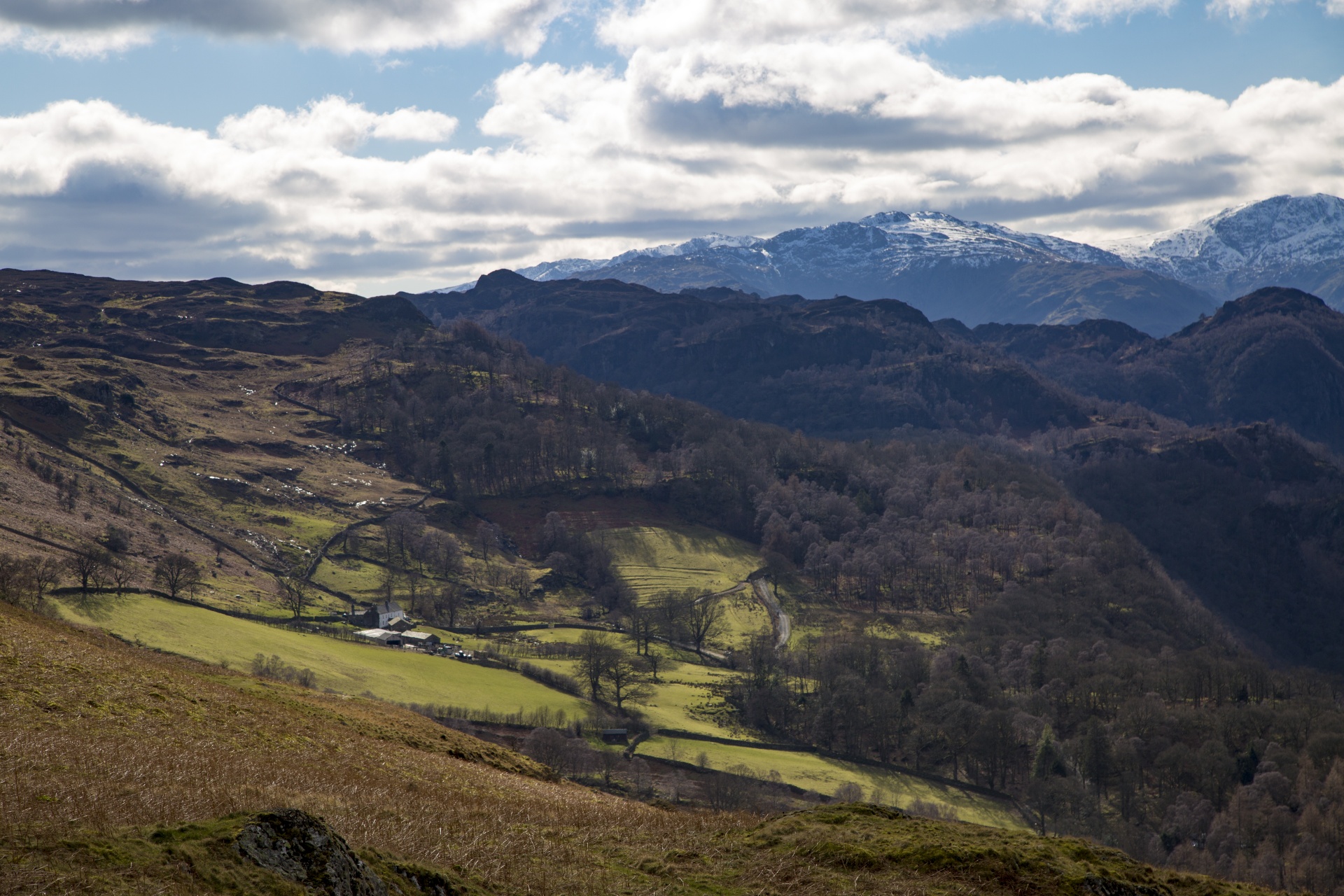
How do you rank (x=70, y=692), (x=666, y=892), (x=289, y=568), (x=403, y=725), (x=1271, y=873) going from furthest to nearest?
1. (x=289, y=568)
2. (x=1271, y=873)
3. (x=403, y=725)
4. (x=70, y=692)
5. (x=666, y=892)

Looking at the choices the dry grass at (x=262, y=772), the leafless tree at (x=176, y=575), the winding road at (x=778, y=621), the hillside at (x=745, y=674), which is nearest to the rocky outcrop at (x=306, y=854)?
the dry grass at (x=262, y=772)

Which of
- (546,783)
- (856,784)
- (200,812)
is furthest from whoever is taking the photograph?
(856,784)

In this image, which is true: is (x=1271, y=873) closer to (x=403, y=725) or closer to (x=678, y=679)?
A: (x=678, y=679)

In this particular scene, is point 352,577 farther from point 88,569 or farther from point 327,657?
point 327,657

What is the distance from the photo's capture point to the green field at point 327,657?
96500 millimetres

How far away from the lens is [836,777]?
108500 mm

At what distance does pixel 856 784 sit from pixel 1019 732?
3264 cm

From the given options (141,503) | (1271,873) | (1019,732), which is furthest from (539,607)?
(1271,873)

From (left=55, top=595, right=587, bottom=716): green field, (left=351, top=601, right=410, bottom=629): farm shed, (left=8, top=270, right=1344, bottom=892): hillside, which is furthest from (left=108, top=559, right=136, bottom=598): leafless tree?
(left=351, top=601, right=410, bottom=629): farm shed

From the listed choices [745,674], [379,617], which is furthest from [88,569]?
[745,674]

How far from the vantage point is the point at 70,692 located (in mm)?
37125

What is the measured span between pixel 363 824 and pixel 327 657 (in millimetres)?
91409

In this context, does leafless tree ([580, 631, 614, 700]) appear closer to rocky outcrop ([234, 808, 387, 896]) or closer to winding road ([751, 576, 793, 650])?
winding road ([751, 576, 793, 650])

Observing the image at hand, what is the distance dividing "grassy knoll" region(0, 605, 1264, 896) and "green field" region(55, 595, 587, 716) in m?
58.2
